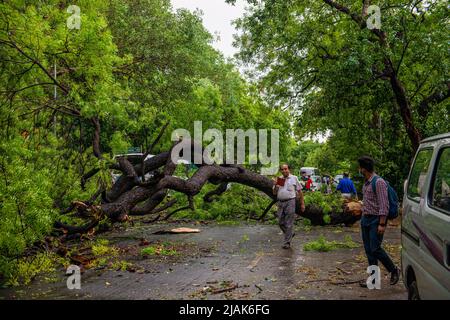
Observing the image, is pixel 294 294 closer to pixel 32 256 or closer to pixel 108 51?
pixel 32 256

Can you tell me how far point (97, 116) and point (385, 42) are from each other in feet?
25.5

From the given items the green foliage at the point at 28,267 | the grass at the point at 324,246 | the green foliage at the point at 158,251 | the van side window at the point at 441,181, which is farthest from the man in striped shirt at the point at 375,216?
the green foliage at the point at 28,267

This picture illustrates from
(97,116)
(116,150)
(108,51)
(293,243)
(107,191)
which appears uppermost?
(108,51)

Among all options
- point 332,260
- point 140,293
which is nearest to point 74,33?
point 140,293

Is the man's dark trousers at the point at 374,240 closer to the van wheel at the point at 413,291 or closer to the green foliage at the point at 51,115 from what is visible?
the van wheel at the point at 413,291

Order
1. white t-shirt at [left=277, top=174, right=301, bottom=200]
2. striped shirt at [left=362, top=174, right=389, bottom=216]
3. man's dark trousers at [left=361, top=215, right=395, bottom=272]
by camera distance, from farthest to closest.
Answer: white t-shirt at [left=277, top=174, right=301, bottom=200] → man's dark trousers at [left=361, top=215, right=395, bottom=272] → striped shirt at [left=362, top=174, right=389, bottom=216]

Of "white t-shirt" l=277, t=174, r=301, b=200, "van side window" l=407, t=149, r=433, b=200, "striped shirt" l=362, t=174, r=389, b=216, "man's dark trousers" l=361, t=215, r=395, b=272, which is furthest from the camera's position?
"white t-shirt" l=277, t=174, r=301, b=200

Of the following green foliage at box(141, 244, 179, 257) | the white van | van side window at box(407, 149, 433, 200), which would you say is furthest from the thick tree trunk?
the white van

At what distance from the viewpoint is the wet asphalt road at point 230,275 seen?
6.71 m

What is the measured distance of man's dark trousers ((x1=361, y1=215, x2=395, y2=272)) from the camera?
6.78 metres

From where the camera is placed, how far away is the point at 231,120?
42656mm

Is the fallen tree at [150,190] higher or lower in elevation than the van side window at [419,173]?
lower

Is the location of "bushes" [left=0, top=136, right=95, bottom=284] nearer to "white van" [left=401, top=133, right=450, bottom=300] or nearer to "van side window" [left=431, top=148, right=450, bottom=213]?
"white van" [left=401, top=133, right=450, bottom=300]

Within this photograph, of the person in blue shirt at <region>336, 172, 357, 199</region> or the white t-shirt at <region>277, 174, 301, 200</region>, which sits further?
the person in blue shirt at <region>336, 172, 357, 199</region>
